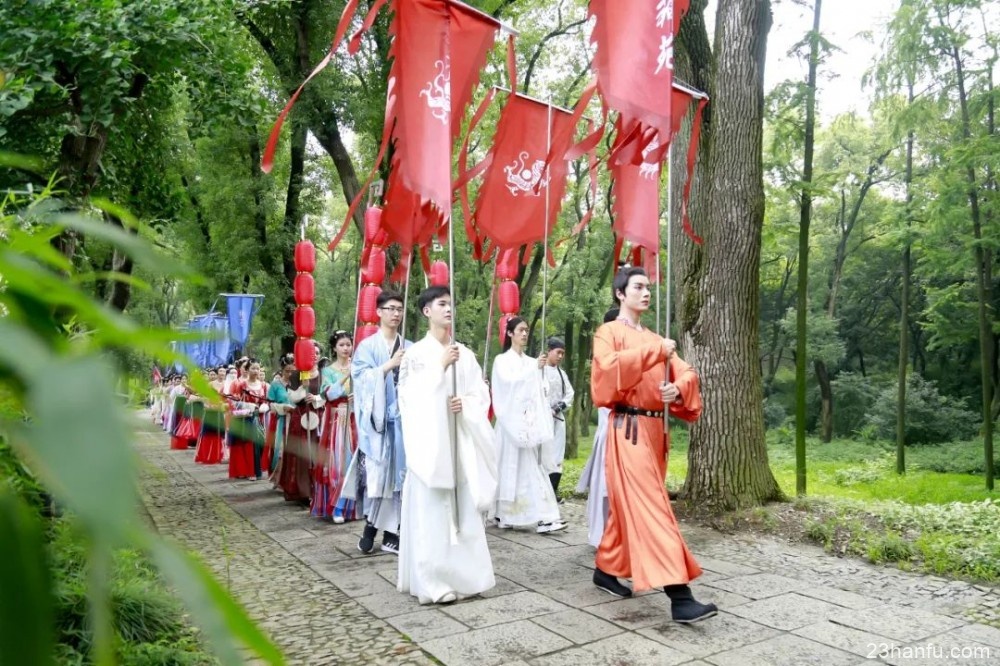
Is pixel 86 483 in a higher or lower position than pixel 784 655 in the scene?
higher

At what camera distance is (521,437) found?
683cm

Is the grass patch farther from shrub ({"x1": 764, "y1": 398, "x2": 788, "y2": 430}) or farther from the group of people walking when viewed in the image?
shrub ({"x1": 764, "y1": 398, "x2": 788, "y2": 430})

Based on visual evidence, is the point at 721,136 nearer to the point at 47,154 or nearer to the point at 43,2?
the point at 43,2

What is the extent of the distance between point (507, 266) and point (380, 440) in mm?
4289

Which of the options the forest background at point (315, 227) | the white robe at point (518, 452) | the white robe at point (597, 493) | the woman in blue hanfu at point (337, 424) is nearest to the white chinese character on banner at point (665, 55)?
the forest background at point (315, 227)

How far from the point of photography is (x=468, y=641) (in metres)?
3.69

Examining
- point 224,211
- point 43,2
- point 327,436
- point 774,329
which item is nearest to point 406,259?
point 327,436

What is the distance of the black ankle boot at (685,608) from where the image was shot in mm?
3844

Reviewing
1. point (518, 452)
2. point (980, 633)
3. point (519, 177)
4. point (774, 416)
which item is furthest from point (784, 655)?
point (774, 416)

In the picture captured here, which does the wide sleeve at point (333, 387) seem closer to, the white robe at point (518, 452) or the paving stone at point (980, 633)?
the white robe at point (518, 452)

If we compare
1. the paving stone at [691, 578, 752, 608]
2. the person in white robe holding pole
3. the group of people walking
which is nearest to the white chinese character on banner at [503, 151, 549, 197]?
the person in white robe holding pole

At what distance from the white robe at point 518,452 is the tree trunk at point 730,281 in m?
1.28

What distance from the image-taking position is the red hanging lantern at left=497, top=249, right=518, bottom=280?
28.6 ft

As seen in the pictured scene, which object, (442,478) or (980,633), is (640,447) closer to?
(442,478)
